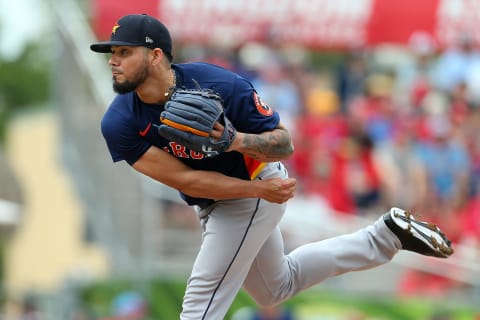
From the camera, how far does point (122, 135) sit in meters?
6.70

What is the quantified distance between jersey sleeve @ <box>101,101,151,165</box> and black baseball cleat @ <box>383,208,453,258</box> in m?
1.64

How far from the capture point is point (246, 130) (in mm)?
6758

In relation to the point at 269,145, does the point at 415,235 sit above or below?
below

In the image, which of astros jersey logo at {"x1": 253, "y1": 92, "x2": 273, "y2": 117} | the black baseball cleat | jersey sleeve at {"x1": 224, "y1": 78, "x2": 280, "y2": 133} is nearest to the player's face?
jersey sleeve at {"x1": 224, "y1": 78, "x2": 280, "y2": 133}

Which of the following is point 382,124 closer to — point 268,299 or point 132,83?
point 268,299

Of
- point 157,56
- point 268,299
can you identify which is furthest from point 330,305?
point 157,56

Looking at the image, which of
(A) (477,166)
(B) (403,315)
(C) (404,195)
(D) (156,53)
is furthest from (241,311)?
(D) (156,53)

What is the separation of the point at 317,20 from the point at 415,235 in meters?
8.13

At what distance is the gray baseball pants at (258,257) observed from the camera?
6.94 meters

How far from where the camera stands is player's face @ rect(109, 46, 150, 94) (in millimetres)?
6488

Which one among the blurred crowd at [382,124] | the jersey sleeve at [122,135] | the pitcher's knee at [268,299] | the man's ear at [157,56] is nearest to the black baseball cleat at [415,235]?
the pitcher's knee at [268,299]

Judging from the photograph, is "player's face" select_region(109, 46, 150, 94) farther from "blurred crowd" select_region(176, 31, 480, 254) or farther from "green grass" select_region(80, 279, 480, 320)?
"blurred crowd" select_region(176, 31, 480, 254)

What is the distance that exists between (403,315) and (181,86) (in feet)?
18.5

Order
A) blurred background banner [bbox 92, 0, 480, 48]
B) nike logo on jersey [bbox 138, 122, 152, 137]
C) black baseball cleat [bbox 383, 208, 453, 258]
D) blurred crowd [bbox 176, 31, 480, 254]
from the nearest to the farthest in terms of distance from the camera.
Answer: nike logo on jersey [bbox 138, 122, 152, 137] → black baseball cleat [bbox 383, 208, 453, 258] → blurred crowd [bbox 176, 31, 480, 254] → blurred background banner [bbox 92, 0, 480, 48]
